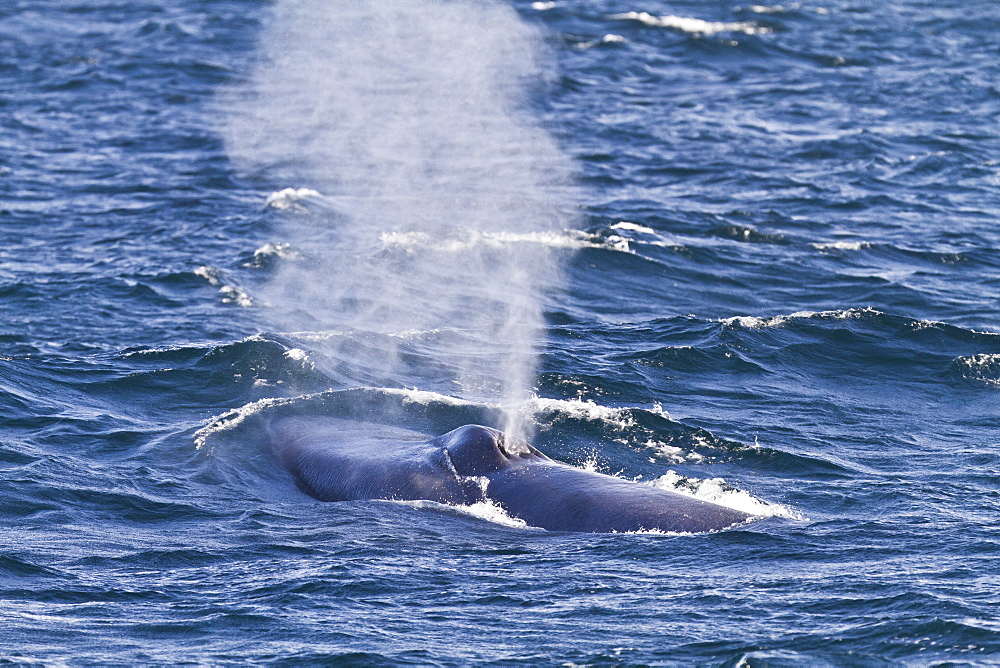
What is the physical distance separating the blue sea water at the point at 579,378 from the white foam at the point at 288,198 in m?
0.12

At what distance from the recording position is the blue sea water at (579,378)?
13891 millimetres

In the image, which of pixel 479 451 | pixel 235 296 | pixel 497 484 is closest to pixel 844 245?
pixel 235 296

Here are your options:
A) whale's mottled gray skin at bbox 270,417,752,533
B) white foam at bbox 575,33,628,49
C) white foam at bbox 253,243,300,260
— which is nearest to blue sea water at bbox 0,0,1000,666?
white foam at bbox 253,243,300,260

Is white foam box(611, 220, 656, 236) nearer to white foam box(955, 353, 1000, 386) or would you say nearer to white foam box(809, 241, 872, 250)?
white foam box(809, 241, 872, 250)

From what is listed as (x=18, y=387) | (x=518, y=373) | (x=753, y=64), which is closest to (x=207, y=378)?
(x=18, y=387)

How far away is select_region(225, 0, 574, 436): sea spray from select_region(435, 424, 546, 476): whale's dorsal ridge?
9.55ft

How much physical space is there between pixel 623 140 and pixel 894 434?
22.0 meters

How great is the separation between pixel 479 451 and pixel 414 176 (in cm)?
2135

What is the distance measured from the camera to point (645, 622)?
13.6 m

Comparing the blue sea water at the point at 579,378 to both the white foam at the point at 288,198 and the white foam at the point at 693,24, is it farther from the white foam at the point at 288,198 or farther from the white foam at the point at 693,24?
the white foam at the point at 693,24

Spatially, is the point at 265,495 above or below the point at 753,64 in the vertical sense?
below

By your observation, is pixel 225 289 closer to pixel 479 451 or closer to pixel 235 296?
pixel 235 296

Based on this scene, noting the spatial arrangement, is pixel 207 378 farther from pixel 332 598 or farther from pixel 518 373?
pixel 332 598

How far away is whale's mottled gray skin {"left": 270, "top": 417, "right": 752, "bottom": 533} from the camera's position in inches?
639
